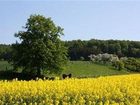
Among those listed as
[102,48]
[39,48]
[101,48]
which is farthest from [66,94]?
[102,48]

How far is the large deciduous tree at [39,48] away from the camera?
66250 mm

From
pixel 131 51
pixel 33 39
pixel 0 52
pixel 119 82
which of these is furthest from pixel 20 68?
pixel 131 51

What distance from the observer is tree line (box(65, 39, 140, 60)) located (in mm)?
134625

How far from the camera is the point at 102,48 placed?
147125mm

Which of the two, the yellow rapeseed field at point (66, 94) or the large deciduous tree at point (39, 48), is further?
the large deciduous tree at point (39, 48)

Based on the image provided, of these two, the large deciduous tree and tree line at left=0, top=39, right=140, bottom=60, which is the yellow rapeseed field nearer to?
the large deciduous tree

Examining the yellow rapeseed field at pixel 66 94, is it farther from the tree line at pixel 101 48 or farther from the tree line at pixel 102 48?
the tree line at pixel 102 48

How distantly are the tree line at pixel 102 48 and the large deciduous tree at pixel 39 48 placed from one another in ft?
201

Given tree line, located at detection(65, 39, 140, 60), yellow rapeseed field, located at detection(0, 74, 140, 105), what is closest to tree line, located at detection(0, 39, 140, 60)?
tree line, located at detection(65, 39, 140, 60)

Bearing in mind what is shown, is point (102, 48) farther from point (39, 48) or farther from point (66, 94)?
point (66, 94)

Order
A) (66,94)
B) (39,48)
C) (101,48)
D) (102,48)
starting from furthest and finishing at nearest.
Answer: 1. (102,48)
2. (101,48)
3. (39,48)
4. (66,94)

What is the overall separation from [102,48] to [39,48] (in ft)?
266

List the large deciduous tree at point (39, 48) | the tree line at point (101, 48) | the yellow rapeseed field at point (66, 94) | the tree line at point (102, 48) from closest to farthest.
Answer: the yellow rapeseed field at point (66, 94), the large deciduous tree at point (39, 48), the tree line at point (101, 48), the tree line at point (102, 48)

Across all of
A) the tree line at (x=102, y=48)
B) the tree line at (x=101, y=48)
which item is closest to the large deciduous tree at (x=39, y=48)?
the tree line at (x=101, y=48)
